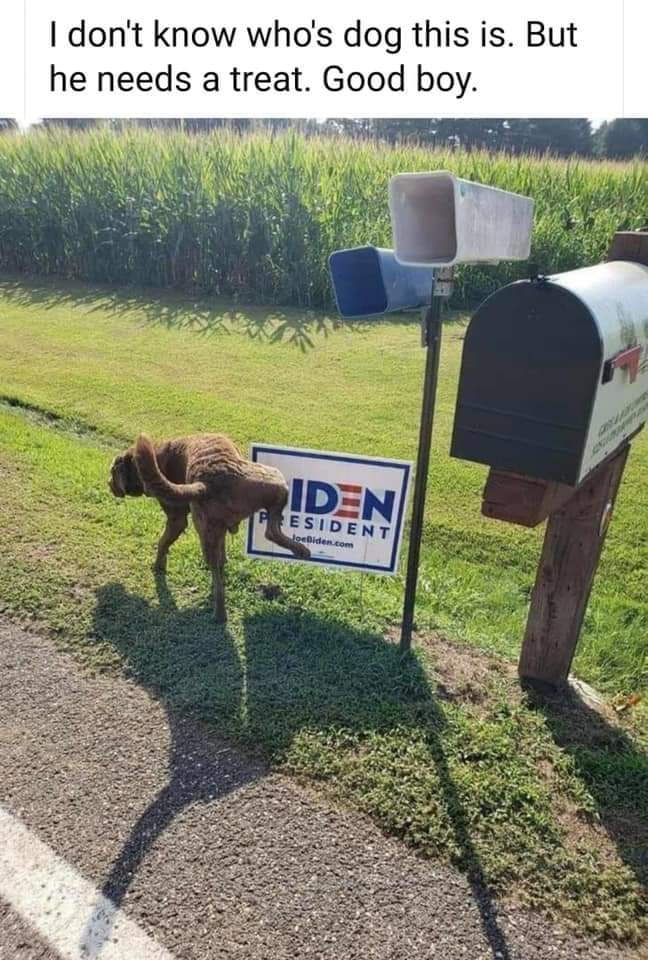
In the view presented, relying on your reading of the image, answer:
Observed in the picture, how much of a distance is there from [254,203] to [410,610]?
9.92 m

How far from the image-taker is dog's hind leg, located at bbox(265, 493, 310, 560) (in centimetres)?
307

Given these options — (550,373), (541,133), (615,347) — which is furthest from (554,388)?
(541,133)

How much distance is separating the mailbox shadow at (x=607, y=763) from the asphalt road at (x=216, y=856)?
17.2 inches

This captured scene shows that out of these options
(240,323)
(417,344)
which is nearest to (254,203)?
(240,323)

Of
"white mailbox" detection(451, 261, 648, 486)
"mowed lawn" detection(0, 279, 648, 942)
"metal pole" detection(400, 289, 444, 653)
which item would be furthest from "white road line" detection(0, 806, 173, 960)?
"white mailbox" detection(451, 261, 648, 486)

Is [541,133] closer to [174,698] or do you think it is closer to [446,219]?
[446,219]

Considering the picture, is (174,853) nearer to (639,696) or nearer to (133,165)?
(639,696)

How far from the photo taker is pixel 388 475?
308 cm

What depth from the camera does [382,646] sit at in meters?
3.06

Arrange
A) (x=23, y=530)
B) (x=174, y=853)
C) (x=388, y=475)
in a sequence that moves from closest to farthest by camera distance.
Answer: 1. (x=174, y=853)
2. (x=388, y=475)
3. (x=23, y=530)

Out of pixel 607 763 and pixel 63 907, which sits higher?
pixel 607 763

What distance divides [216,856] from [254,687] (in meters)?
0.76

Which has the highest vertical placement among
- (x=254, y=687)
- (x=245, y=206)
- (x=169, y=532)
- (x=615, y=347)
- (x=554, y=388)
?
(x=245, y=206)

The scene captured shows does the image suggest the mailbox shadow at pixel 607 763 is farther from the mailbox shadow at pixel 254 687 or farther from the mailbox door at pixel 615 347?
the mailbox door at pixel 615 347
